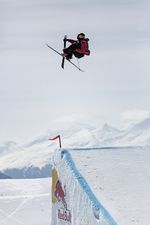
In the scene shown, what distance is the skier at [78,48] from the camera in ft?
45.0

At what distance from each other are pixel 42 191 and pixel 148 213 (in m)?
42.4

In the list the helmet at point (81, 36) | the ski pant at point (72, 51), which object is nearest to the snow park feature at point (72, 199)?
the ski pant at point (72, 51)

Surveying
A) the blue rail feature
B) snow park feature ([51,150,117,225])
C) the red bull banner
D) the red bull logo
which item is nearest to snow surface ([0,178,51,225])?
the red bull banner

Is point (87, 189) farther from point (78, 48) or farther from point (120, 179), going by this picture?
point (78, 48)

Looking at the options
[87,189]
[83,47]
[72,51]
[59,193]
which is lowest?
[59,193]

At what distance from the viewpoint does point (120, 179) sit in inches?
507

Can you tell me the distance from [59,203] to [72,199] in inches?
67.6

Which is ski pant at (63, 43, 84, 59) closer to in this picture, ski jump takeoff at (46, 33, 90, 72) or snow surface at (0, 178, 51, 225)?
ski jump takeoff at (46, 33, 90, 72)

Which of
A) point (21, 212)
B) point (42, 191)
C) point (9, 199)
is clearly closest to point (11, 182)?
point (42, 191)

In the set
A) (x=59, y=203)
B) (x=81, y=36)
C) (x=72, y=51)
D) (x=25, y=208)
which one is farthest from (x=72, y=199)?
(x=25, y=208)

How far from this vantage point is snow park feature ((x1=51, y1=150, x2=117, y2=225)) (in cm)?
1154

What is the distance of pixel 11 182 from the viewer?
62.6 metres

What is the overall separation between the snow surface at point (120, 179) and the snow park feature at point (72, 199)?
180mm

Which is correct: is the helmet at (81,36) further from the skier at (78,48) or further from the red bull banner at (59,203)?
the red bull banner at (59,203)
